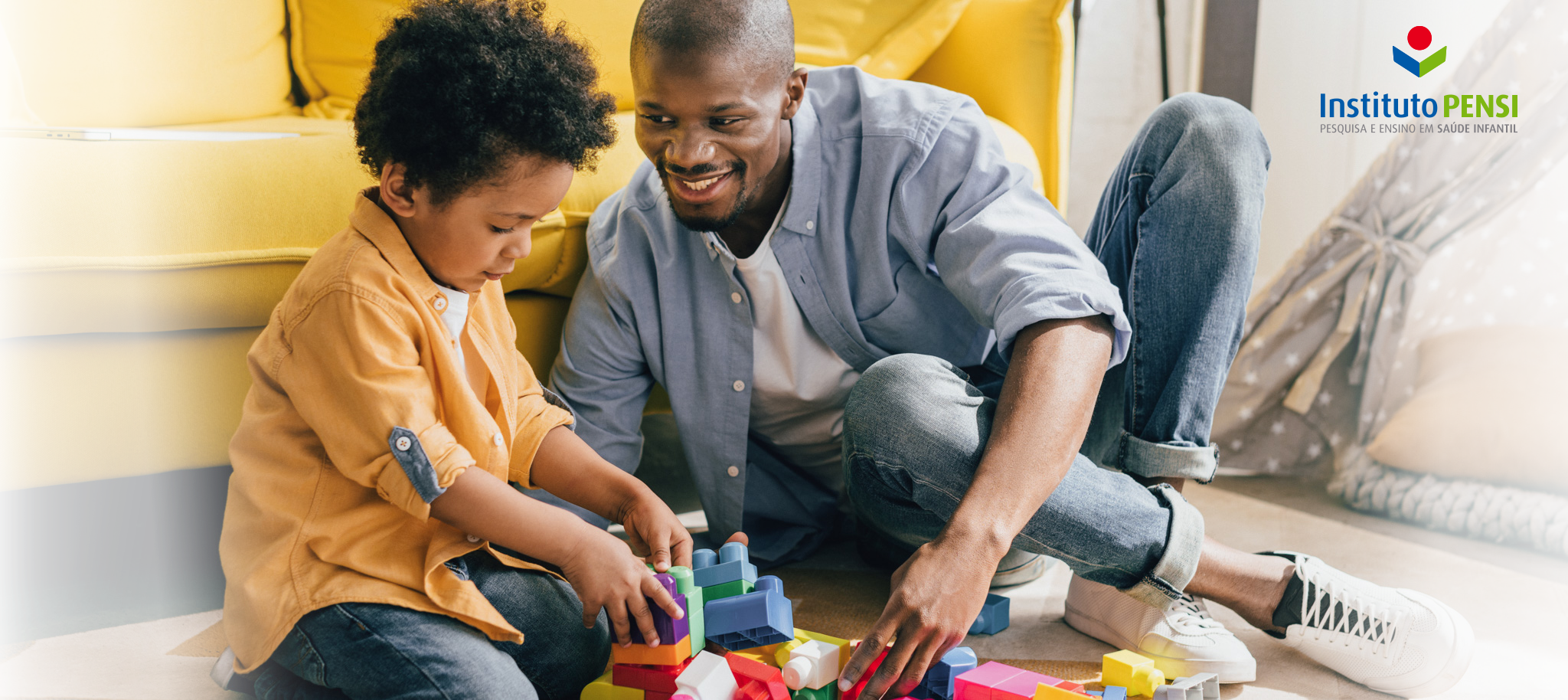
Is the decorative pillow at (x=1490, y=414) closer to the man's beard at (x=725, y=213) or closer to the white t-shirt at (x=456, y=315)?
the man's beard at (x=725, y=213)

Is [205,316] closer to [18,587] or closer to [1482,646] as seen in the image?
[18,587]

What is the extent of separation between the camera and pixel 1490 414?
135 centimetres

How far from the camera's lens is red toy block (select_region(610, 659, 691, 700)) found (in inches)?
31.0

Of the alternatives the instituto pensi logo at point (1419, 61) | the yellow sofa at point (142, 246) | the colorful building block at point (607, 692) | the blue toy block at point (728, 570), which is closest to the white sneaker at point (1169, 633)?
the blue toy block at point (728, 570)

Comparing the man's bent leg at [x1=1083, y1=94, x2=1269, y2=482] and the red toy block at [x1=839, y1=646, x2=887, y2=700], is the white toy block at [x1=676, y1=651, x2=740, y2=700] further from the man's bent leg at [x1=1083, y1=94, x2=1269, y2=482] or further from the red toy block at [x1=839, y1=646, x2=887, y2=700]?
the man's bent leg at [x1=1083, y1=94, x2=1269, y2=482]

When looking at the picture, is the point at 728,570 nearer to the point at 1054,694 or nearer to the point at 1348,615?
the point at 1054,694

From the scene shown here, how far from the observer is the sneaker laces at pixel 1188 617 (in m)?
0.92

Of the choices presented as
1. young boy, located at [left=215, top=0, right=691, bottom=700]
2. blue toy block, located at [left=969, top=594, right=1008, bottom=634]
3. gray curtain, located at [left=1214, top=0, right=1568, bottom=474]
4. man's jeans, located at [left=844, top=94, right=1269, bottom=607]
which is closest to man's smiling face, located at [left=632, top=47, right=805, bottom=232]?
young boy, located at [left=215, top=0, right=691, bottom=700]

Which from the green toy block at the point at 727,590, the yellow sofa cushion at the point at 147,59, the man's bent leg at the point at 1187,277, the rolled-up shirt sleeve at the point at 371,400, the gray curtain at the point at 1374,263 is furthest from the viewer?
the gray curtain at the point at 1374,263

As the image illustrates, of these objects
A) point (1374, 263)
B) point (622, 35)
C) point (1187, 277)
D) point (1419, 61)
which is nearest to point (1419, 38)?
point (1419, 61)

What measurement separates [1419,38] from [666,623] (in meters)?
1.61

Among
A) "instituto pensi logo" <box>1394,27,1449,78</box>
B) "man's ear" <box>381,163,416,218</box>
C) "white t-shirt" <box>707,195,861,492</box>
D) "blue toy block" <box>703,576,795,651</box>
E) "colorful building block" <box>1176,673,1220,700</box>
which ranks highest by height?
"instituto pensi logo" <box>1394,27,1449,78</box>

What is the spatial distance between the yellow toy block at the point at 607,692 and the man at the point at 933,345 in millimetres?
182

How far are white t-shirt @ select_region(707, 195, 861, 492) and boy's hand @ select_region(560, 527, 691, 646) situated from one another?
1.13ft
